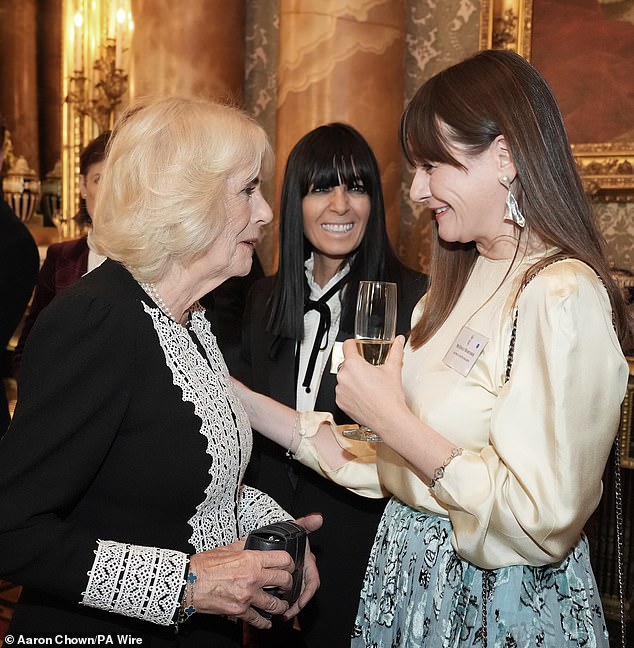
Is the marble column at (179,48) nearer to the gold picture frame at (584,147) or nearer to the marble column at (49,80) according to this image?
the gold picture frame at (584,147)

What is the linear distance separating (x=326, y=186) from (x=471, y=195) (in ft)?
4.20

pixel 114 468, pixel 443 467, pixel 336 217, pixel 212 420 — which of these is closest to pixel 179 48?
pixel 336 217

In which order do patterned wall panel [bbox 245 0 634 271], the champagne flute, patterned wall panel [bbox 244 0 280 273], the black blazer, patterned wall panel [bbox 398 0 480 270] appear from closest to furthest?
the champagne flute, the black blazer, patterned wall panel [bbox 245 0 634 271], patterned wall panel [bbox 398 0 480 270], patterned wall panel [bbox 244 0 280 273]

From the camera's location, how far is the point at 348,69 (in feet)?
14.5

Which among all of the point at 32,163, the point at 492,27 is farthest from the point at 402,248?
the point at 32,163

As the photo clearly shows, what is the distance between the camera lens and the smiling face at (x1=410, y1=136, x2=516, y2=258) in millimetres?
1727

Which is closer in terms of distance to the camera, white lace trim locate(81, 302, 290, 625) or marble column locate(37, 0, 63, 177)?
white lace trim locate(81, 302, 290, 625)

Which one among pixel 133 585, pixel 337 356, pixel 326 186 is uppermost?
pixel 326 186

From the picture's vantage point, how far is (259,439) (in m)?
2.80

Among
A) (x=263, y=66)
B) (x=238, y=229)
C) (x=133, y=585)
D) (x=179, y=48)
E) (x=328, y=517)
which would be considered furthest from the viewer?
(x=263, y=66)

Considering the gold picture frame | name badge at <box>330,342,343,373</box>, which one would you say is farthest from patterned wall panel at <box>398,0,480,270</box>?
name badge at <box>330,342,343,373</box>

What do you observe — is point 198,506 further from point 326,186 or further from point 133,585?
point 326,186

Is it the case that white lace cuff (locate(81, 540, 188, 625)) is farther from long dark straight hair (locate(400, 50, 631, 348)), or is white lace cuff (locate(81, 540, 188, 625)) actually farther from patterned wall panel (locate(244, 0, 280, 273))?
patterned wall panel (locate(244, 0, 280, 273))

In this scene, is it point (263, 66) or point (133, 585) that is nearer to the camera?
point (133, 585)
